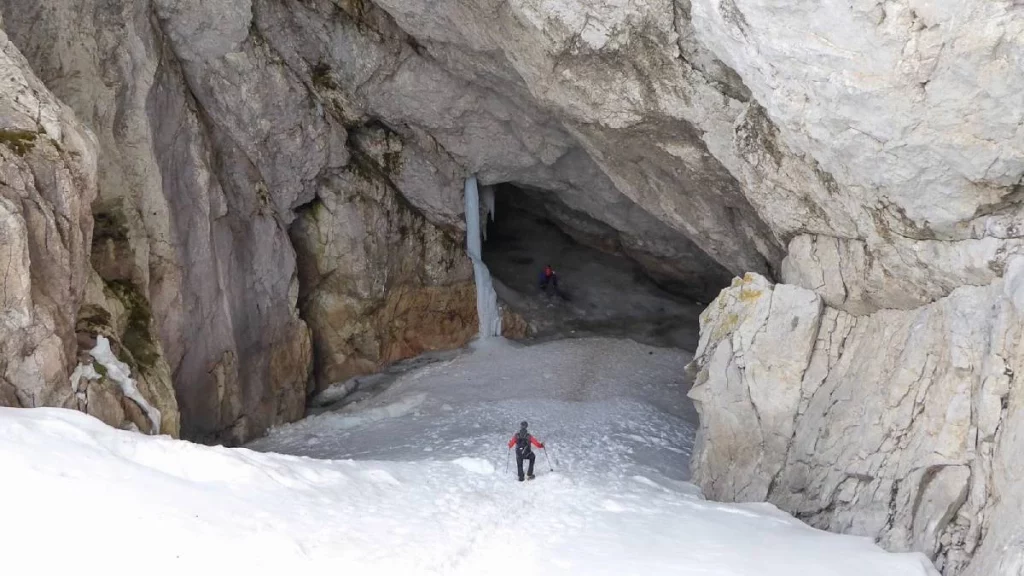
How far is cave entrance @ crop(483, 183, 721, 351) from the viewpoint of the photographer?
91.8ft

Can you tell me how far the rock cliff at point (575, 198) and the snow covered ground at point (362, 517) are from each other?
5.72 ft

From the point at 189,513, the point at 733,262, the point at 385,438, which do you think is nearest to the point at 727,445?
the point at 733,262

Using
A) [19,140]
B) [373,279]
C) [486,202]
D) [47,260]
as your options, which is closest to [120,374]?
[47,260]

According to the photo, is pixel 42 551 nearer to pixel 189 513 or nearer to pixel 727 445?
pixel 189 513

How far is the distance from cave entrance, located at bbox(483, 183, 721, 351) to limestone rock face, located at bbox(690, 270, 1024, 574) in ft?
Answer: 36.9

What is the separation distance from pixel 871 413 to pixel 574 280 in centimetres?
1893

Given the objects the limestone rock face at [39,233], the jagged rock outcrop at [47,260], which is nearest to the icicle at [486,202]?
the jagged rock outcrop at [47,260]

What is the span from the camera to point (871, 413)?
12227 millimetres

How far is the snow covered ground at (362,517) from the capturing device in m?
8.30

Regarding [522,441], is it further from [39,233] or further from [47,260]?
[39,233]

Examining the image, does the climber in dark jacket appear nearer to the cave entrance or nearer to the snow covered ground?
the cave entrance

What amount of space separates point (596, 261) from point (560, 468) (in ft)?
56.9

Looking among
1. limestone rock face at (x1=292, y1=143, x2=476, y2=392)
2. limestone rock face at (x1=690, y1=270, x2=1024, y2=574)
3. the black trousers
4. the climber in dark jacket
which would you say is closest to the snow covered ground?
the black trousers

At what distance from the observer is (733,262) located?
65.3ft
